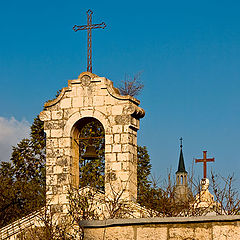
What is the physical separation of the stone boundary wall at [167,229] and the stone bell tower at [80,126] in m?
5.50

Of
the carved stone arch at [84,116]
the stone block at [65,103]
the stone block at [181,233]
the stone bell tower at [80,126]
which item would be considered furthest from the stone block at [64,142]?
the stone block at [181,233]

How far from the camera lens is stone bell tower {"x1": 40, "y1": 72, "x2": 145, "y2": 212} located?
1171 centimetres

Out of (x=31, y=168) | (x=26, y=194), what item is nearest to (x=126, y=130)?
(x=26, y=194)

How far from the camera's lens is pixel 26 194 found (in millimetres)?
21766

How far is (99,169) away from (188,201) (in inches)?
539

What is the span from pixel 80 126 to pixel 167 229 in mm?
6842

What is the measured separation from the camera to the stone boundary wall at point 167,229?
552cm

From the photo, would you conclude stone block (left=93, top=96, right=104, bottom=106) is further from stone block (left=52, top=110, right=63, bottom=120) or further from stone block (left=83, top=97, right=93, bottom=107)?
stone block (left=52, top=110, right=63, bottom=120)

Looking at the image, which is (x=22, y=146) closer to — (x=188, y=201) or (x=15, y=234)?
(x=15, y=234)

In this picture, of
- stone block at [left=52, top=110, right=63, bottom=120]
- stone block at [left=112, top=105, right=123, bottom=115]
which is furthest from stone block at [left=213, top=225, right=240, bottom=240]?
stone block at [left=52, top=110, right=63, bottom=120]

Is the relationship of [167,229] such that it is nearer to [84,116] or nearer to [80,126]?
[84,116]

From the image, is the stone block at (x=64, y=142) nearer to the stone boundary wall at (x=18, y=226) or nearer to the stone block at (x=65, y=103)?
the stone block at (x=65, y=103)

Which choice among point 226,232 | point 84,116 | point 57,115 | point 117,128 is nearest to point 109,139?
point 117,128

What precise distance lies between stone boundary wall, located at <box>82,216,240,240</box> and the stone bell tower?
5.50 metres
